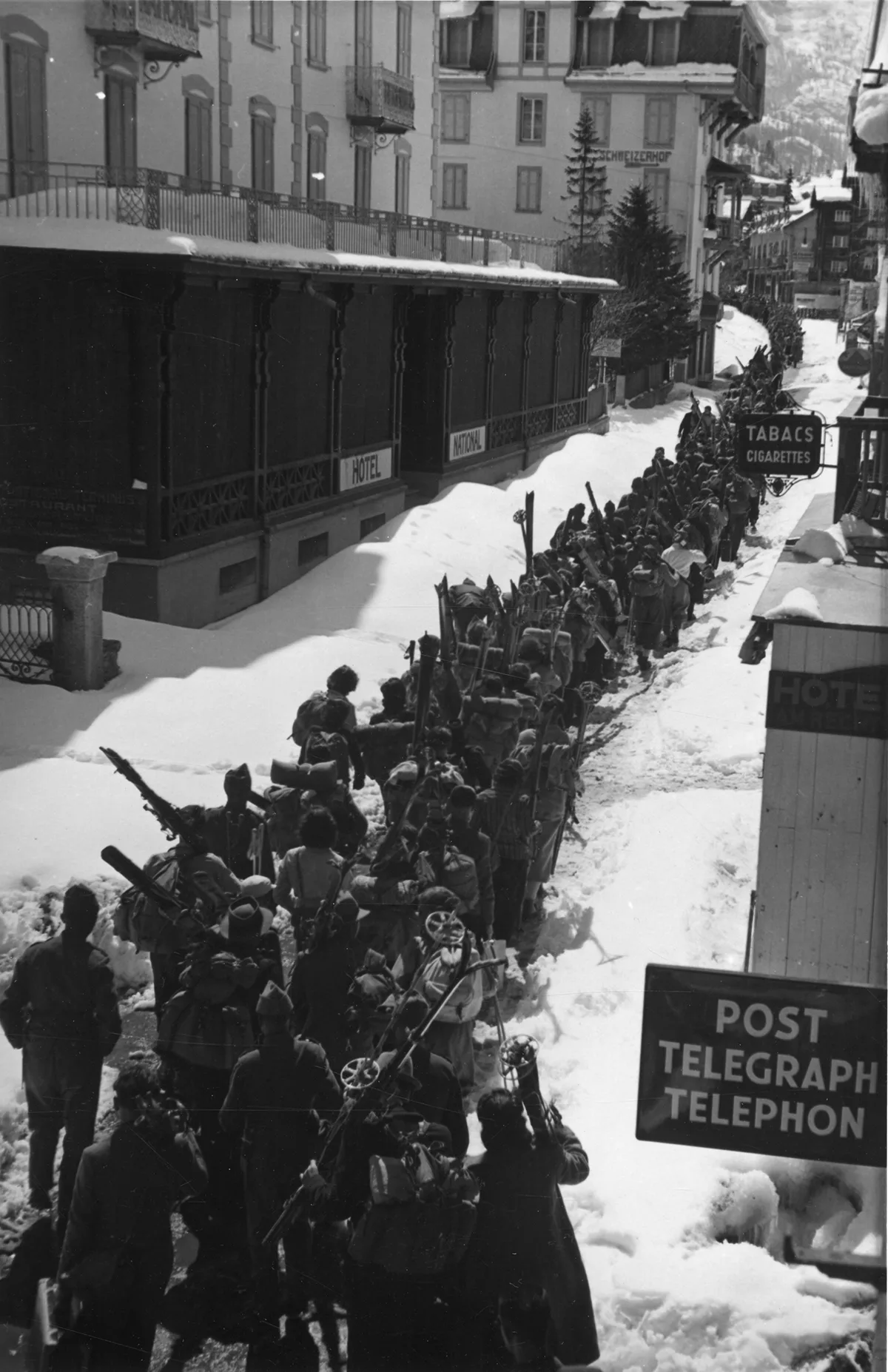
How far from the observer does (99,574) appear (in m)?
10.7

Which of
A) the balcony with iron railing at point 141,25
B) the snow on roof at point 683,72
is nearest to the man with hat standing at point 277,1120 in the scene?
the balcony with iron railing at point 141,25

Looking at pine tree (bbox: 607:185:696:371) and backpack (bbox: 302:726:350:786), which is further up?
pine tree (bbox: 607:185:696:371)

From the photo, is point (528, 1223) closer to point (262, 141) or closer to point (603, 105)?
point (262, 141)

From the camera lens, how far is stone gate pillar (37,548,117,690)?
→ 10.0 m

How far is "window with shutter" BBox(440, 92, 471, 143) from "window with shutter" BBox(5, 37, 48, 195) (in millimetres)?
17313

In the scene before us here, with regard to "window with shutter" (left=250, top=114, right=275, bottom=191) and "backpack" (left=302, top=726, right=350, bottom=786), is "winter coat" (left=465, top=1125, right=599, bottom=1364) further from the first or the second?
"window with shutter" (left=250, top=114, right=275, bottom=191)

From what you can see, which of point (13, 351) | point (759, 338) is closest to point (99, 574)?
point (13, 351)

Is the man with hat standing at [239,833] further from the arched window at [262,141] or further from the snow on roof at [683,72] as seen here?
the snow on roof at [683,72]

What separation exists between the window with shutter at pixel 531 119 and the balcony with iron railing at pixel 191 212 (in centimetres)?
1251

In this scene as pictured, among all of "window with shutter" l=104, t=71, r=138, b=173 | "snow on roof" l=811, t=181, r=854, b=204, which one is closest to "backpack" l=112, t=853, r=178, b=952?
"window with shutter" l=104, t=71, r=138, b=173

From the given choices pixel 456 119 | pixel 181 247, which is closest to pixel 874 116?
pixel 181 247

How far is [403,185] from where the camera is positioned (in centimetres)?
2559

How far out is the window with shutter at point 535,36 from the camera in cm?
2184

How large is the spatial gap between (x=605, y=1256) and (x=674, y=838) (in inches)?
165
